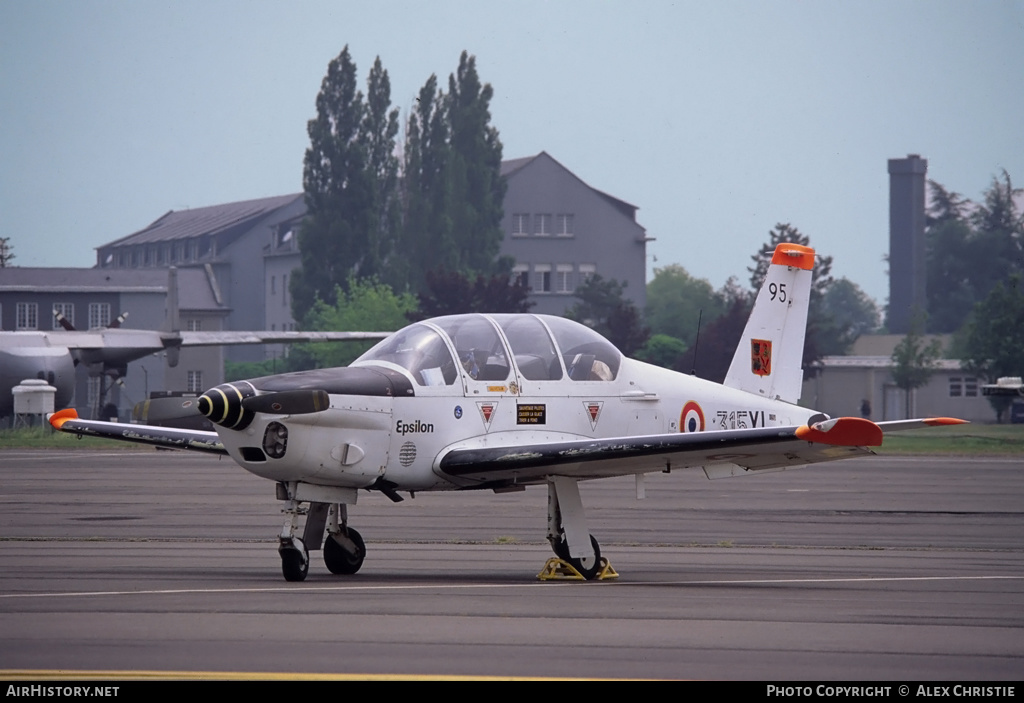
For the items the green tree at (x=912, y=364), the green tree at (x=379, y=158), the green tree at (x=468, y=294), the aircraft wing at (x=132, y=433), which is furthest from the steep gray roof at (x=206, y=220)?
the aircraft wing at (x=132, y=433)

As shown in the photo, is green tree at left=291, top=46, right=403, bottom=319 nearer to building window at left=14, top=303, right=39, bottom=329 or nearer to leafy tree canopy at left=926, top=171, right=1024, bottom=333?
building window at left=14, top=303, right=39, bottom=329

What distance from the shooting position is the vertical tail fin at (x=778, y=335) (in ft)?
48.6

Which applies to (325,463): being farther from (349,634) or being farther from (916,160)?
(916,160)

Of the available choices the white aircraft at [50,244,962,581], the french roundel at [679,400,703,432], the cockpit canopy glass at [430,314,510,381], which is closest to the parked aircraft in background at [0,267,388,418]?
the french roundel at [679,400,703,432]

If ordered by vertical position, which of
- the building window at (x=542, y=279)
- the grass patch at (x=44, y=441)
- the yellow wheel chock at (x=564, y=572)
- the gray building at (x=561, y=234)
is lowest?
the grass patch at (x=44, y=441)

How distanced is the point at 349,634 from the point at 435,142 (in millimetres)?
76683

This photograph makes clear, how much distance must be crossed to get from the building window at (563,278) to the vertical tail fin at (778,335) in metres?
74.5

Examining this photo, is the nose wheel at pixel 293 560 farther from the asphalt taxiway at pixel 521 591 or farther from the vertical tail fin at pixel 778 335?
the vertical tail fin at pixel 778 335

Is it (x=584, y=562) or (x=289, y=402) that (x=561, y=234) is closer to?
(x=584, y=562)

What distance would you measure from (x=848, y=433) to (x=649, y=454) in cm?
178

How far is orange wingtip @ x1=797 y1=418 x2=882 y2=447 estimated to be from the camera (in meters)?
9.88

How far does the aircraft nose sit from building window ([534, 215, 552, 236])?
80.2 m

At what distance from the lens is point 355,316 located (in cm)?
7894

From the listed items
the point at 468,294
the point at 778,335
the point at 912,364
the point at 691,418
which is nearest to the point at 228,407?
the point at 691,418
